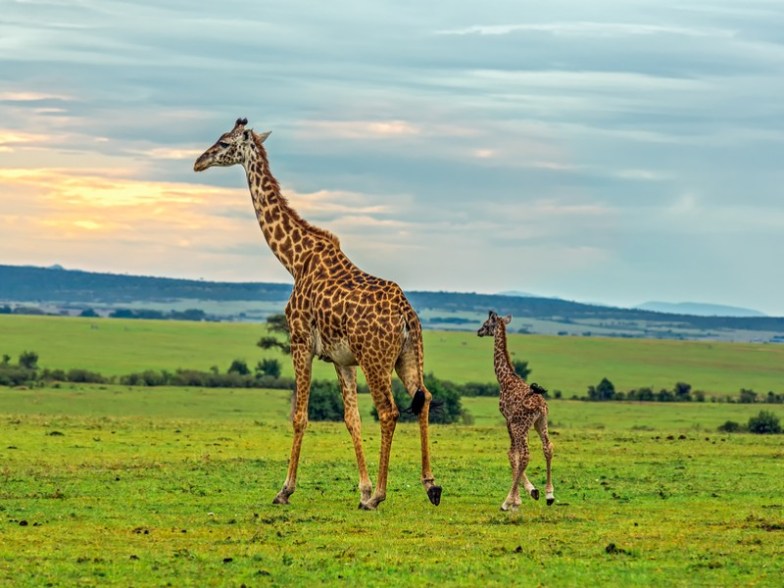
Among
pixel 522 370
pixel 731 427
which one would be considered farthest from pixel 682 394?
pixel 731 427

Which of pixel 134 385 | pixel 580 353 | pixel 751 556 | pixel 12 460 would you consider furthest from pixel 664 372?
pixel 751 556

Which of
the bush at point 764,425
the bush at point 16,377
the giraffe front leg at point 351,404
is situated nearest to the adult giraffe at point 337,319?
the giraffe front leg at point 351,404

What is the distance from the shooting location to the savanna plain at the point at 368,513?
1356 centimetres

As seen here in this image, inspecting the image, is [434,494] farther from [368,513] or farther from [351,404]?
[351,404]

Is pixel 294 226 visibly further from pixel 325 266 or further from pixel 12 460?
pixel 12 460

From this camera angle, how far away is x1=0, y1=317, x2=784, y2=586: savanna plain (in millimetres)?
13562

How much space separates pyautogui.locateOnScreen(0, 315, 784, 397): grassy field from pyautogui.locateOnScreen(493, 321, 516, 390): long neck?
55096 mm

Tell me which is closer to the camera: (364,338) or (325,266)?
(364,338)

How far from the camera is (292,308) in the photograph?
19531mm

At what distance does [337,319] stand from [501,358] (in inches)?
96.5

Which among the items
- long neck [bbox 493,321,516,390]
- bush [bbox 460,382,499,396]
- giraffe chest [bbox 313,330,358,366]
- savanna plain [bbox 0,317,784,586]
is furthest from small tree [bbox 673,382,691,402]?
giraffe chest [bbox 313,330,358,366]

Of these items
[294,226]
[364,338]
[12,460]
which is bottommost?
[12,460]

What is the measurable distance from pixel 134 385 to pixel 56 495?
44.0 m

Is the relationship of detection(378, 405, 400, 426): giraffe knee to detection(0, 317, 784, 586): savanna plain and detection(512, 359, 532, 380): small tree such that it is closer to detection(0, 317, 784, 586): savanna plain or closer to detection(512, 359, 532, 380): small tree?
detection(0, 317, 784, 586): savanna plain
